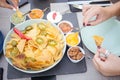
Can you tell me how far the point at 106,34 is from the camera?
0.97 m

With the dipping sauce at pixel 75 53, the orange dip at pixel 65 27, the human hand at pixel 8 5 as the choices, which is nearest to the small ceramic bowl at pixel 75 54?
the dipping sauce at pixel 75 53

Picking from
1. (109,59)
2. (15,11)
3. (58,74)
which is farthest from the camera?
(15,11)

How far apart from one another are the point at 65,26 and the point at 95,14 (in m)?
0.15

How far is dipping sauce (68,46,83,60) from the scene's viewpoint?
0.90 metres

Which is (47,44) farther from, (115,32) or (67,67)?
(115,32)

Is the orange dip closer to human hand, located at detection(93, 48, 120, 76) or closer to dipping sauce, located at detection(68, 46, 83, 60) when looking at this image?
dipping sauce, located at detection(68, 46, 83, 60)

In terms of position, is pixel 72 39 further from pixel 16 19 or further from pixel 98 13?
pixel 16 19

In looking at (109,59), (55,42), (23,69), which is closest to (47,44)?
(55,42)

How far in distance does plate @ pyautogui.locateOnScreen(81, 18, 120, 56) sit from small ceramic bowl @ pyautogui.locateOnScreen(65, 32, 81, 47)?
0.08ft

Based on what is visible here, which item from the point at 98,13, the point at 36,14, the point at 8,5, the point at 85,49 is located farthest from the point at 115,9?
the point at 8,5

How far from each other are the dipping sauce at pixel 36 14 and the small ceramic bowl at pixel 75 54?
0.24 metres

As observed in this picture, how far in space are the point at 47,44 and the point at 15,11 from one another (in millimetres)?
291

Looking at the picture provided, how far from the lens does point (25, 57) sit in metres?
0.83

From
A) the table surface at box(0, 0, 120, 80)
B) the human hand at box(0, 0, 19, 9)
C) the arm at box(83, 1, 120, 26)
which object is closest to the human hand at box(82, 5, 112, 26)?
the arm at box(83, 1, 120, 26)
